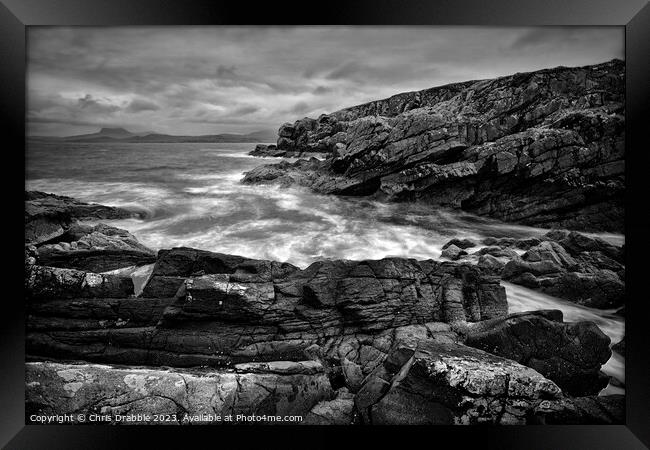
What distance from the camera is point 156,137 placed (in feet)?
13.6

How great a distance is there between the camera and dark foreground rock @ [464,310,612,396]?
345 centimetres

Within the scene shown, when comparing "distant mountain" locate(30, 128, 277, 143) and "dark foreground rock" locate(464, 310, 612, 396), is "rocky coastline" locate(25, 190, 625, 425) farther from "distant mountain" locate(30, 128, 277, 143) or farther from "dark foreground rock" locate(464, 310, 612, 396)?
"distant mountain" locate(30, 128, 277, 143)

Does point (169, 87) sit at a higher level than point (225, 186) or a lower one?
higher

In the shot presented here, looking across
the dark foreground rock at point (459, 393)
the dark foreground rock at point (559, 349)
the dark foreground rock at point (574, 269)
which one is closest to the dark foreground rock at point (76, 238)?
the dark foreground rock at point (459, 393)

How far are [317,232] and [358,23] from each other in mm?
2482

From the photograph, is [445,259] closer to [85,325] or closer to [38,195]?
[85,325]

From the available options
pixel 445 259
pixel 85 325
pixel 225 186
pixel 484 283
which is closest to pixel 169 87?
pixel 225 186

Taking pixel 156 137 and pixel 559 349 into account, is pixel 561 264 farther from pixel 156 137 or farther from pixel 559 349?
pixel 156 137

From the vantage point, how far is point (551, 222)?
399cm

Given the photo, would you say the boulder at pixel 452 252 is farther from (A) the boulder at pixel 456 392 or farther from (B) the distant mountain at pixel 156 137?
(B) the distant mountain at pixel 156 137

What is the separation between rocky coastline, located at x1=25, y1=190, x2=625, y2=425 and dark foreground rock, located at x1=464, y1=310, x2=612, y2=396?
14 mm

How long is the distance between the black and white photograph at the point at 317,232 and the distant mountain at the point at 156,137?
0.08 feet

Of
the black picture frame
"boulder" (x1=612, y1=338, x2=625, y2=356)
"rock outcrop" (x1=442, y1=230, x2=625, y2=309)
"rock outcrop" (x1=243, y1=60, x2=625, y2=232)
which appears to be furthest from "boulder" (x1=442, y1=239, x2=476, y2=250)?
"boulder" (x1=612, y1=338, x2=625, y2=356)

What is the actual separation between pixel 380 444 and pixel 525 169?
3921 mm
